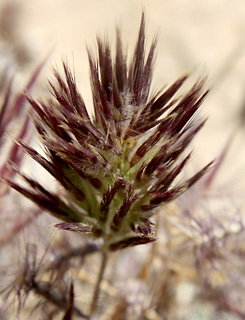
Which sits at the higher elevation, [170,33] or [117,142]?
[170,33]

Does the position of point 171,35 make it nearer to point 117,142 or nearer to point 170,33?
point 170,33

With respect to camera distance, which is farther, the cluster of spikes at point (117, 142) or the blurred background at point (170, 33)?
the blurred background at point (170, 33)

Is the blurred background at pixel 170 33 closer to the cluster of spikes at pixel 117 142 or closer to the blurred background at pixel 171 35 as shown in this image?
the blurred background at pixel 171 35

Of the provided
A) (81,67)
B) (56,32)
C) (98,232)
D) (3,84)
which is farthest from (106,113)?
(56,32)

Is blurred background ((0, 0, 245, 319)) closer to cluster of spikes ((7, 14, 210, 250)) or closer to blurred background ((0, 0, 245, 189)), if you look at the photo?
blurred background ((0, 0, 245, 189))

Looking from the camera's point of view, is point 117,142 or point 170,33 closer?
point 117,142

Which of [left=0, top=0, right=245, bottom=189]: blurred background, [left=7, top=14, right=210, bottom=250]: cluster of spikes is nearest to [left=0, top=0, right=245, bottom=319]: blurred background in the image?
[left=0, top=0, right=245, bottom=189]: blurred background

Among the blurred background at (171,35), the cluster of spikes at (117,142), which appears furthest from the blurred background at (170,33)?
the cluster of spikes at (117,142)

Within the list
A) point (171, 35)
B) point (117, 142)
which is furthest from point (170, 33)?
point (117, 142)

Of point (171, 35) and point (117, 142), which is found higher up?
point (171, 35)
